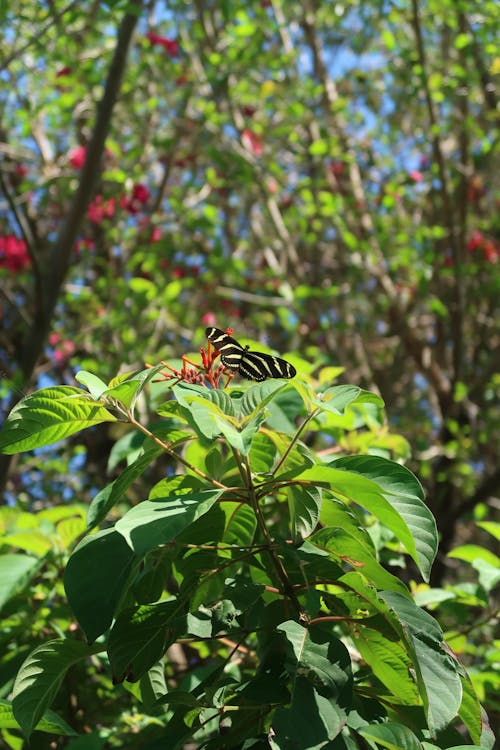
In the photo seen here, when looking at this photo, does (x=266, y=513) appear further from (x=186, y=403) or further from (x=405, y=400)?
(x=405, y=400)

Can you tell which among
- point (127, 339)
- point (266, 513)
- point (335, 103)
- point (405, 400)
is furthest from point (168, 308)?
point (266, 513)

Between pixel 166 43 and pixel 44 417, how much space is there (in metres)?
4.02

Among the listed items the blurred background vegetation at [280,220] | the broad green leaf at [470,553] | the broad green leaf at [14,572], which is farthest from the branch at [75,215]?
the broad green leaf at [470,553]

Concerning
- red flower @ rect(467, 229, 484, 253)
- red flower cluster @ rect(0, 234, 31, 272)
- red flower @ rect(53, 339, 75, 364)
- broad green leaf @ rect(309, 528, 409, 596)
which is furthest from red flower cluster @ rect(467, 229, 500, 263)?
broad green leaf @ rect(309, 528, 409, 596)

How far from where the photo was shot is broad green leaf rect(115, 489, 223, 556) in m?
0.69

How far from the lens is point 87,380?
0.86 m

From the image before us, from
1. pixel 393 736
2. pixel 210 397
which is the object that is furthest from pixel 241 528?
pixel 393 736

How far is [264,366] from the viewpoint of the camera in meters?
1.02

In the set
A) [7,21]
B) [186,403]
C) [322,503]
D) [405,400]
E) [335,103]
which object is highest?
[7,21]

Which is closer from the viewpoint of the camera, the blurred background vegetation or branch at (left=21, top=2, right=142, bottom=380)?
branch at (left=21, top=2, right=142, bottom=380)

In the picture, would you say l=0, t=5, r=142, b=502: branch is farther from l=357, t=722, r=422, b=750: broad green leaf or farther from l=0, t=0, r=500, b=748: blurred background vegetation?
l=357, t=722, r=422, b=750: broad green leaf

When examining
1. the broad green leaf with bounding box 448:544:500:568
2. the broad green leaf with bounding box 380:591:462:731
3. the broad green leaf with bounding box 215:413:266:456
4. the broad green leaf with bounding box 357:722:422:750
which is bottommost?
the broad green leaf with bounding box 448:544:500:568

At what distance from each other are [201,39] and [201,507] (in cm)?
410

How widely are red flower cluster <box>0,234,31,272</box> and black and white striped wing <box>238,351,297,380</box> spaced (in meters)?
4.10
